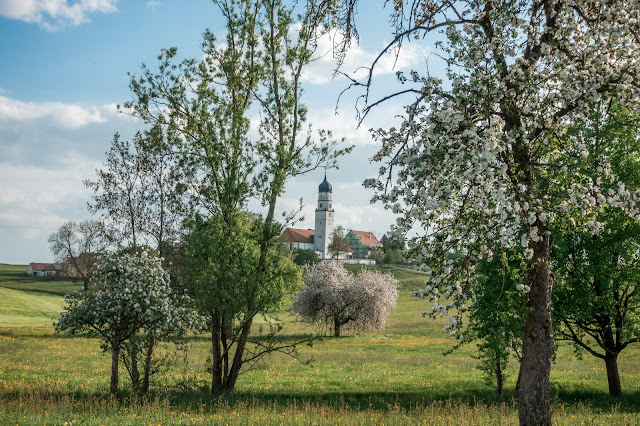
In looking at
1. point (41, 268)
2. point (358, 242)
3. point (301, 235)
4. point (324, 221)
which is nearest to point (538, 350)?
point (41, 268)

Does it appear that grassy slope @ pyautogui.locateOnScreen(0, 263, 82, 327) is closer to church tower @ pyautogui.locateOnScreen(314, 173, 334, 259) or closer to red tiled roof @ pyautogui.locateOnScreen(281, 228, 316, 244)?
red tiled roof @ pyautogui.locateOnScreen(281, 228, 316, 244)

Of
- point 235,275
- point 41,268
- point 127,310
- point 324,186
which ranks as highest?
point 324,186

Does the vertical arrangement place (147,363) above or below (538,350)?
below

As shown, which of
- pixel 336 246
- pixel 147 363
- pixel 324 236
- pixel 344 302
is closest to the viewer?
pixel 147 363

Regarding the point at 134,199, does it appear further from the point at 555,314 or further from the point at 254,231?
the point at 555,314

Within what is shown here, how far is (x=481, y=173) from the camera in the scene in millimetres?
7047

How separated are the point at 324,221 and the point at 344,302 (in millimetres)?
128024

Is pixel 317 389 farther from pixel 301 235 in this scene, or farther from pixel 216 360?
pixel 301 235

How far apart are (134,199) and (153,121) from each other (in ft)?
18.8

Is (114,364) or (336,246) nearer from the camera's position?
(114,364)

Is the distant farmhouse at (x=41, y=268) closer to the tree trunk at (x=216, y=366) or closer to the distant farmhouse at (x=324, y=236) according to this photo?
the distant farmhouse at (x=324, y=236)

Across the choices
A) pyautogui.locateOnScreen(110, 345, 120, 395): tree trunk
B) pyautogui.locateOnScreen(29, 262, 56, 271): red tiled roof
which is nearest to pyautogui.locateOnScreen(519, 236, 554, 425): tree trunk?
pyautogui.locateOnScreen(110, 345, 120, 395): tree trunk

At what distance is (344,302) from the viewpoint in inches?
2131

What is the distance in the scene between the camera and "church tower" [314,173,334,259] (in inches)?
7146
